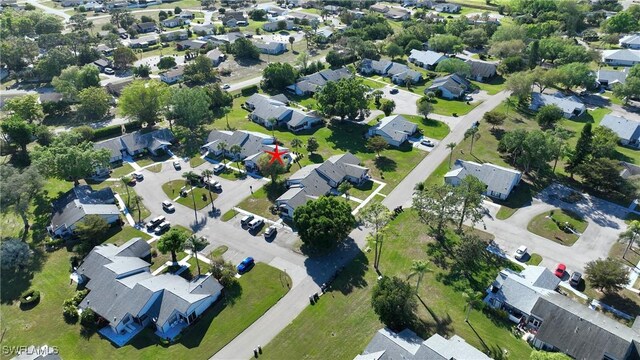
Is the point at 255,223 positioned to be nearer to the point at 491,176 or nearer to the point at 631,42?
the point at 491,176

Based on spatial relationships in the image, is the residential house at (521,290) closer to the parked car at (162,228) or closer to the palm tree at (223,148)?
the parked car at (162,228)

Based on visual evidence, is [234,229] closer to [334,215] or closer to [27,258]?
[334,215]

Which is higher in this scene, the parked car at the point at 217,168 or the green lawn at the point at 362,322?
the green lawn at the point at 362,322

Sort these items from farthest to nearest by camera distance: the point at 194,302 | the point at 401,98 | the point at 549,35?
1. the point at 549,35
2. the point at 401,98
3. the point at 194,302

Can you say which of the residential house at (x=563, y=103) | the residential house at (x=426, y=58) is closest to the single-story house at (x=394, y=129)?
Result: the residential house at (x=563, y=103)

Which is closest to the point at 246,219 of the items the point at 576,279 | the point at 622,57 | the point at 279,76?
the point at 576,279

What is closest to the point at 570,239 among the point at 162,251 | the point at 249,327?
the point at 249,327

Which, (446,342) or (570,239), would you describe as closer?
(446,342)
